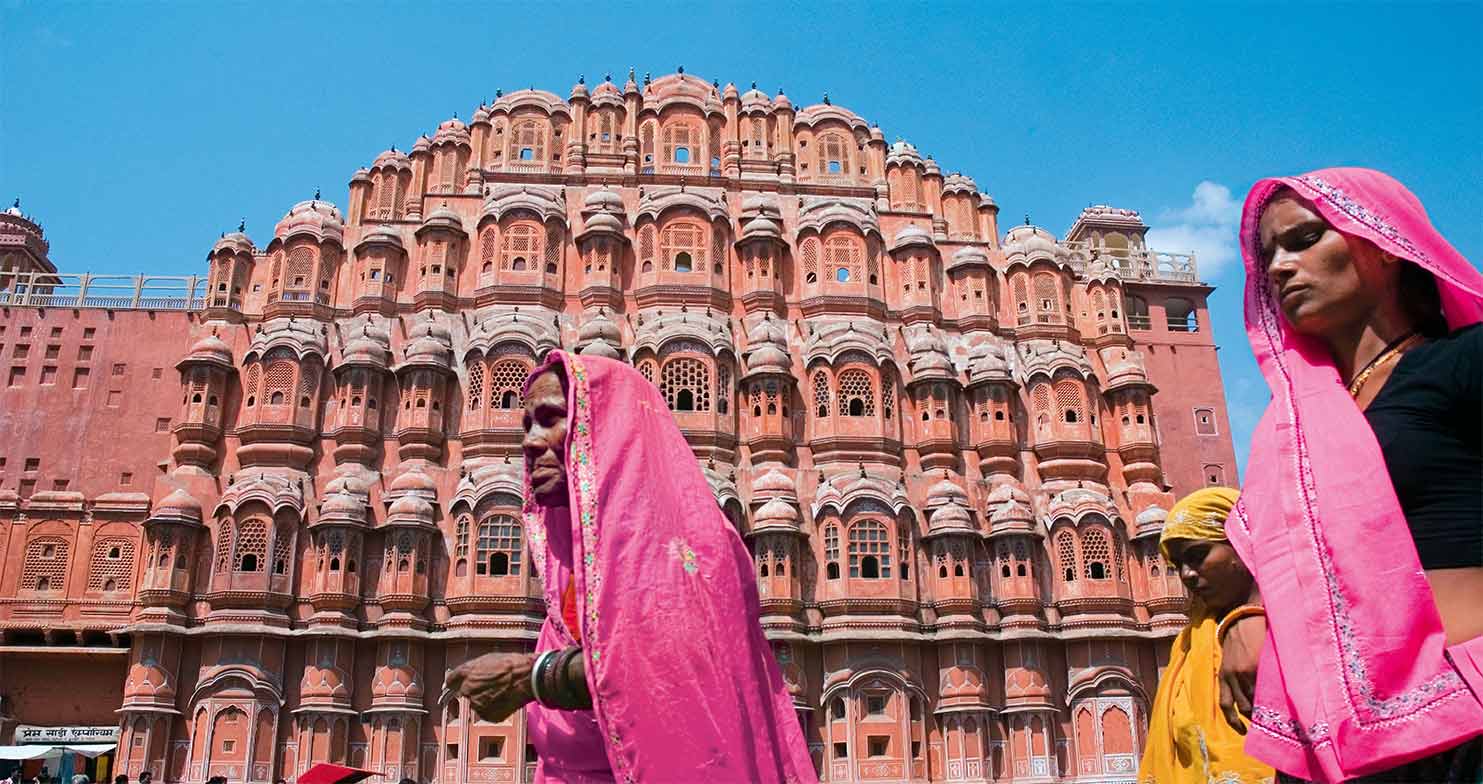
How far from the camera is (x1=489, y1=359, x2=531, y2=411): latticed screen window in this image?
72.1 ft

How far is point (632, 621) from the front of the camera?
10.2 feet

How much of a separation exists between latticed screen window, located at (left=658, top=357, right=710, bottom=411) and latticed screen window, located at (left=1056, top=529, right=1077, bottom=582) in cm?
761

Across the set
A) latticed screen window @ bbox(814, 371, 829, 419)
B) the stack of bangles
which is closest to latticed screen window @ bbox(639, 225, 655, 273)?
latticed screen window @ bbox(814, 371, 829, 419)

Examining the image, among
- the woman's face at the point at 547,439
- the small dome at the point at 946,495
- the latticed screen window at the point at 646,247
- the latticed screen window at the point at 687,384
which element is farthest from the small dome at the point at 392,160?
the woman's face at the point at 547,439

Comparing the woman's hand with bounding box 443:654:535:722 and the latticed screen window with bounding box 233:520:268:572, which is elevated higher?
the latticed screen window with bounding box 233:520:268:572

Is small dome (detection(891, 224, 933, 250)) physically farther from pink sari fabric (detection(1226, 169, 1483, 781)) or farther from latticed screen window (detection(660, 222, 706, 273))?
pink sari fabric (detection(1226, 169, 1483, 781))

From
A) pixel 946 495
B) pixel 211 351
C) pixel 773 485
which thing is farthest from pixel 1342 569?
pixel 211 351

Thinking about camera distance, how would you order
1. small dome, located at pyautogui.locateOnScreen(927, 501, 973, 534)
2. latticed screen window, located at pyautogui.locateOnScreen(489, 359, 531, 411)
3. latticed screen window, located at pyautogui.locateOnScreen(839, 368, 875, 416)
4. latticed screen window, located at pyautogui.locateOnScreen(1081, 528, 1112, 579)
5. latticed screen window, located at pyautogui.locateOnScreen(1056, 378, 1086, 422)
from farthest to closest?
1. latticed screen window, located at pyautogui.locateOnScreen(1056, 378, 1086, 422)
2. latticed screen window, located at pyautogui.locateOnScreen(839, 368, 875, 416)
3. latticed screen window, located at pyautogui.locateOnScreen(489, 359, 531, 411)
4. latticed screen window, located at pyautogui.locateOnScreen(1081, 528, 1112, 579)
5. small dome, located at pyautogui.locateOnScreen(927, 501, 973, 534)

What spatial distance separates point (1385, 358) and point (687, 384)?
20220 millimetres

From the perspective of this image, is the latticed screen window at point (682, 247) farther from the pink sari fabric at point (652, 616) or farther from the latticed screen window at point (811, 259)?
the pink sari fabric at point (652, 616)

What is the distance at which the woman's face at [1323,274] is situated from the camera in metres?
2.41

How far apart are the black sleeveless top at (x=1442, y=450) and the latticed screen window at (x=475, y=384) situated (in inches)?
822

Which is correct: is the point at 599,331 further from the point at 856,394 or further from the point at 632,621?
the point at 632,621

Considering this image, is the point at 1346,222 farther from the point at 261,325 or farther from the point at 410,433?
the point at 261,325
